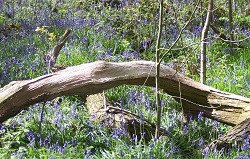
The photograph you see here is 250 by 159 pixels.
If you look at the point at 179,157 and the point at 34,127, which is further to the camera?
the point at 34,127

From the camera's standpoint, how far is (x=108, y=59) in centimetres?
605

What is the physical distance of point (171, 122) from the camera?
4.39 m

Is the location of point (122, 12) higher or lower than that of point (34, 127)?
higher

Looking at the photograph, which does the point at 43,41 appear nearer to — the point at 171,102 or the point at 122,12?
the point at 122,12

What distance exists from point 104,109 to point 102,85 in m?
0.58

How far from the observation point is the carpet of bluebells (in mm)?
3865

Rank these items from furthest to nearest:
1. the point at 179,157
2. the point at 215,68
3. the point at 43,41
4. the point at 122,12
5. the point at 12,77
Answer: the point at 122,12 < the point at 43,41 < the point at 215,68 < the point at 12,77 < the point at 179,157

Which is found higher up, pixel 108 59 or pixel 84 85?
pixel 84 85

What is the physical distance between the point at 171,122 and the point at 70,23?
4.28 metres

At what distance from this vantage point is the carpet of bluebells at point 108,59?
152 inches

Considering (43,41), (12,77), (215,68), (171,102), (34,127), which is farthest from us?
(43,41)

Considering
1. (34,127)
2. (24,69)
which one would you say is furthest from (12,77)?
(34,127)

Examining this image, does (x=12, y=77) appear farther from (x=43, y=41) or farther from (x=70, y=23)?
(x=70, y=23)

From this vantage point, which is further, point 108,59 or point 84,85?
point 108,59
